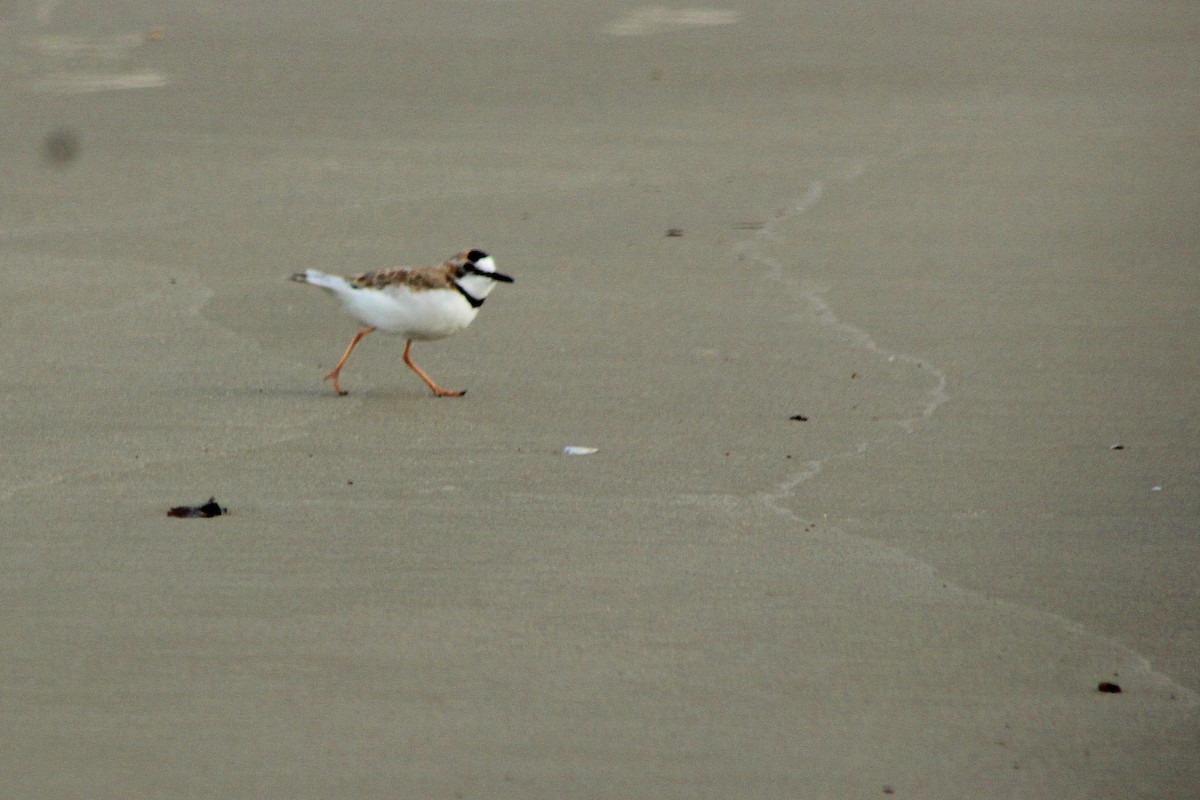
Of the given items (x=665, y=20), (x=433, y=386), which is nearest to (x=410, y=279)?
(x=433, y=386)

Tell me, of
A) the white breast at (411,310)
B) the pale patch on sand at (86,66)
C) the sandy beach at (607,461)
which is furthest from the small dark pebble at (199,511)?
the pale patch on sand at (86,66)

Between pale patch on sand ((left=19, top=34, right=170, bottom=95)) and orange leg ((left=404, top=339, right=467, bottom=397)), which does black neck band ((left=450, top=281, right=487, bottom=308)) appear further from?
pale patch on sand ((left=19, top=34, right=170, bottom=95))

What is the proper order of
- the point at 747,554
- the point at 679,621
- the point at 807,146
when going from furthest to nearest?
the point at 807,146 < the point at 747,554 < the point at 679,621

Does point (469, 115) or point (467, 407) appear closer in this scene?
point (467, 407)

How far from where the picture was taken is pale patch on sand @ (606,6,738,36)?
19.2 m

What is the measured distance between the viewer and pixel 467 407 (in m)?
6.93

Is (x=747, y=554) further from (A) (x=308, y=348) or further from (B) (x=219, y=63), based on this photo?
(B) (x=219, y=63)

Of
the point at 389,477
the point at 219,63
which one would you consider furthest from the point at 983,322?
the point at 219,63

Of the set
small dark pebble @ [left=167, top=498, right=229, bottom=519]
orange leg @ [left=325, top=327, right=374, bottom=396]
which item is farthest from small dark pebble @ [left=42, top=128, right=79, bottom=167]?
small dark pebble @ [left=167, top=498, right=229, bottom=519]

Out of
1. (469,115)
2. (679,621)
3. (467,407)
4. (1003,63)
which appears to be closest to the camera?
(679,621)

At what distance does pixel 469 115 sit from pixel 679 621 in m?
10.1

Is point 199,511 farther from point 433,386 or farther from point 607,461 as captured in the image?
point 433,386

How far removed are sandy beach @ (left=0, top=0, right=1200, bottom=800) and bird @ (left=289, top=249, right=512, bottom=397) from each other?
0.25 metres

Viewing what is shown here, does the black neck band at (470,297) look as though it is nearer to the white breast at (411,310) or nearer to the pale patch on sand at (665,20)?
the white breast at (411,310)
